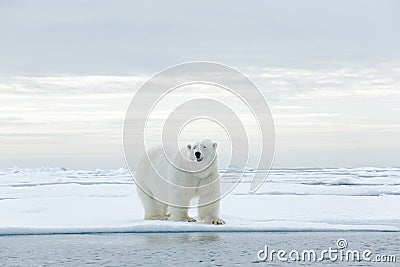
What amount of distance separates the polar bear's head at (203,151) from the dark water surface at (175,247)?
3.09ft

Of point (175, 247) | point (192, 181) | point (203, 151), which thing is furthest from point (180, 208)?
point (175, 247)

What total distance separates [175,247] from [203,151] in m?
1.70

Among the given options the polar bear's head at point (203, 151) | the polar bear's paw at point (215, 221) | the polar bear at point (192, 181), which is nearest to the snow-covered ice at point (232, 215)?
the polar bear's paw at point (215, 221)

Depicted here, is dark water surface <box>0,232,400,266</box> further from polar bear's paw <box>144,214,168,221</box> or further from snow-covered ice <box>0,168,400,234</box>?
polar bear's paw <box>144,214,168,221</box>

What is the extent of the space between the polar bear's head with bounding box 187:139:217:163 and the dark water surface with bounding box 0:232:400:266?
940mm

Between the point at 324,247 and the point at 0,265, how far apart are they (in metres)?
3.05

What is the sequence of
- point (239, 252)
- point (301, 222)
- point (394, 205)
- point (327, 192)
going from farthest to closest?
point (327, 192), point (394, 205), point (301, 222), point (239, 252)

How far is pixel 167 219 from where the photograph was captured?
7969 millimetres

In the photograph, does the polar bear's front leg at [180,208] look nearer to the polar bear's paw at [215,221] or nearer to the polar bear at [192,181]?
the polar bear at [192,181]

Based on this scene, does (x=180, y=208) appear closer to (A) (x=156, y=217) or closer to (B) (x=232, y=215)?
(A) (x=156, y=217)

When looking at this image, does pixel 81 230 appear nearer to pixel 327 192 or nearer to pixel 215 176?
pixel 215 176

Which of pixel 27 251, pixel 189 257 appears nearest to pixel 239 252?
pixel 189 257

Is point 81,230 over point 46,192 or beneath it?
beneath

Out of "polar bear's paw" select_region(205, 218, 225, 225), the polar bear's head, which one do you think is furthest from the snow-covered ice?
the polar bear's head
